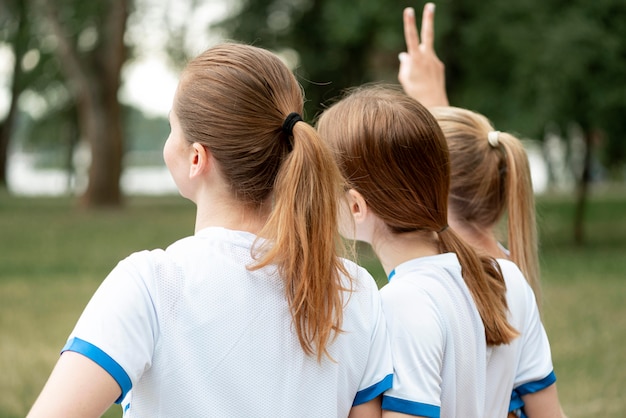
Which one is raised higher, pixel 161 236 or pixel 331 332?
pixel 331 332

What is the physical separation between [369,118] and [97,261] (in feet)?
35.1

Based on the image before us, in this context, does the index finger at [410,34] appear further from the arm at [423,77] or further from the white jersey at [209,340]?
the white jersey at [209,340]

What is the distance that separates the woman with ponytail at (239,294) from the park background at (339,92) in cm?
49

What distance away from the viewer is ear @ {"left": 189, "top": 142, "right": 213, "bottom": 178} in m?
1.71

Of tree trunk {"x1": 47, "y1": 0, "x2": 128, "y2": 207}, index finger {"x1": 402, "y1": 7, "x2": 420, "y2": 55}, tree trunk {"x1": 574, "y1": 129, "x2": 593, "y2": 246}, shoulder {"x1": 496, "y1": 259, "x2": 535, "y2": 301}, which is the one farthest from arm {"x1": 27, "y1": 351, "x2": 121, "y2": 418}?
tree trunk {"x1": 47, "y1": 0, "x2": 128, "y2": 207}

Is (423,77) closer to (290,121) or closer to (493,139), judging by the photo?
(493,139)

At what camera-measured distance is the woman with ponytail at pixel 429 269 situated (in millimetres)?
1916

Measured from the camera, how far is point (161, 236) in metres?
15.7

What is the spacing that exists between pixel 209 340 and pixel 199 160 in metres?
0.36

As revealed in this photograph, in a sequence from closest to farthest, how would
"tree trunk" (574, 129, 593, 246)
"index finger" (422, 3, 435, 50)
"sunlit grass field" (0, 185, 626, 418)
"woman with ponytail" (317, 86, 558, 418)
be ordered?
1. "woman with ponytail" (317, 86, 558, 418)
2. "index finger" (422, 3, 435, 50)
3. "sunlit grass field" (0, 185, 626, 418)
4. "tree trunk" (574, 129, 593, 246)

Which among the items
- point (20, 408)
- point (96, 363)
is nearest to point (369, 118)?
point (96, 363)

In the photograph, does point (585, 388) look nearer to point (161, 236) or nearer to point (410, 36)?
point (410, 36)

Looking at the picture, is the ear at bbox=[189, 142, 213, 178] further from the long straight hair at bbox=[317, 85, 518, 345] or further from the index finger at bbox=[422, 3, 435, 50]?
the index finger at bbox=[422, 3, 435, 50]

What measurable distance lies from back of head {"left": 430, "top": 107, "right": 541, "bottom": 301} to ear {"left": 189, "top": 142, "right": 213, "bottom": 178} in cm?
99
